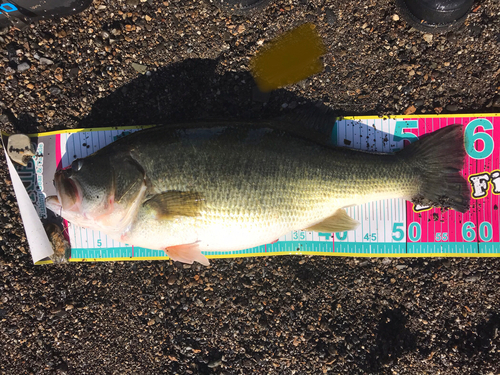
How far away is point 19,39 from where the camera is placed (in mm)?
3115

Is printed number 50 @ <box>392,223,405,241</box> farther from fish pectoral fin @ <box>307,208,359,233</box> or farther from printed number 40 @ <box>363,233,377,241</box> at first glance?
fish pectoral fin @ <box>307,208,359,233</box>

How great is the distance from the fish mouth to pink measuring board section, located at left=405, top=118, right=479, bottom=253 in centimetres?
322

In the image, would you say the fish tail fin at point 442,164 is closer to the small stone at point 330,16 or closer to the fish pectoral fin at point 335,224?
the fish pectoral fin at point 335,224

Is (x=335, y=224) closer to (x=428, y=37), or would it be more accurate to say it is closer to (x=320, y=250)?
(x=320, y=250)

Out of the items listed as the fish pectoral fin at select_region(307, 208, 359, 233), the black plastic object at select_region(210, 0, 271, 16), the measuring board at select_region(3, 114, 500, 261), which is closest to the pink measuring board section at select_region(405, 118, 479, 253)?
the measuring board at select_region(3, 114, 500, 261)

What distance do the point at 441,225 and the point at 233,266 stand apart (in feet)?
7.43

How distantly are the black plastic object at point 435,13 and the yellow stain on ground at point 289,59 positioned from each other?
2.96ft

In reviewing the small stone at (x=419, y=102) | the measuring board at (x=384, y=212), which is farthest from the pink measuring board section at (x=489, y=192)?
the small stone at (x=419, y=102)

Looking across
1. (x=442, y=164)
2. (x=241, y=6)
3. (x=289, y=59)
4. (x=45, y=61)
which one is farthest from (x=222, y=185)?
(x=45, y=61)

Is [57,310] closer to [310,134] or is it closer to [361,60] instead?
[310,134]

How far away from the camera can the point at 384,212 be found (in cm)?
308

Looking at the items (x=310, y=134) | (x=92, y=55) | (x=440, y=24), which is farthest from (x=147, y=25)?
(x=440, y=24)

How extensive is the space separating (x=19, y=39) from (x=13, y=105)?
2.35 ft

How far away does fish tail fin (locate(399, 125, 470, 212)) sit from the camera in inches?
110
